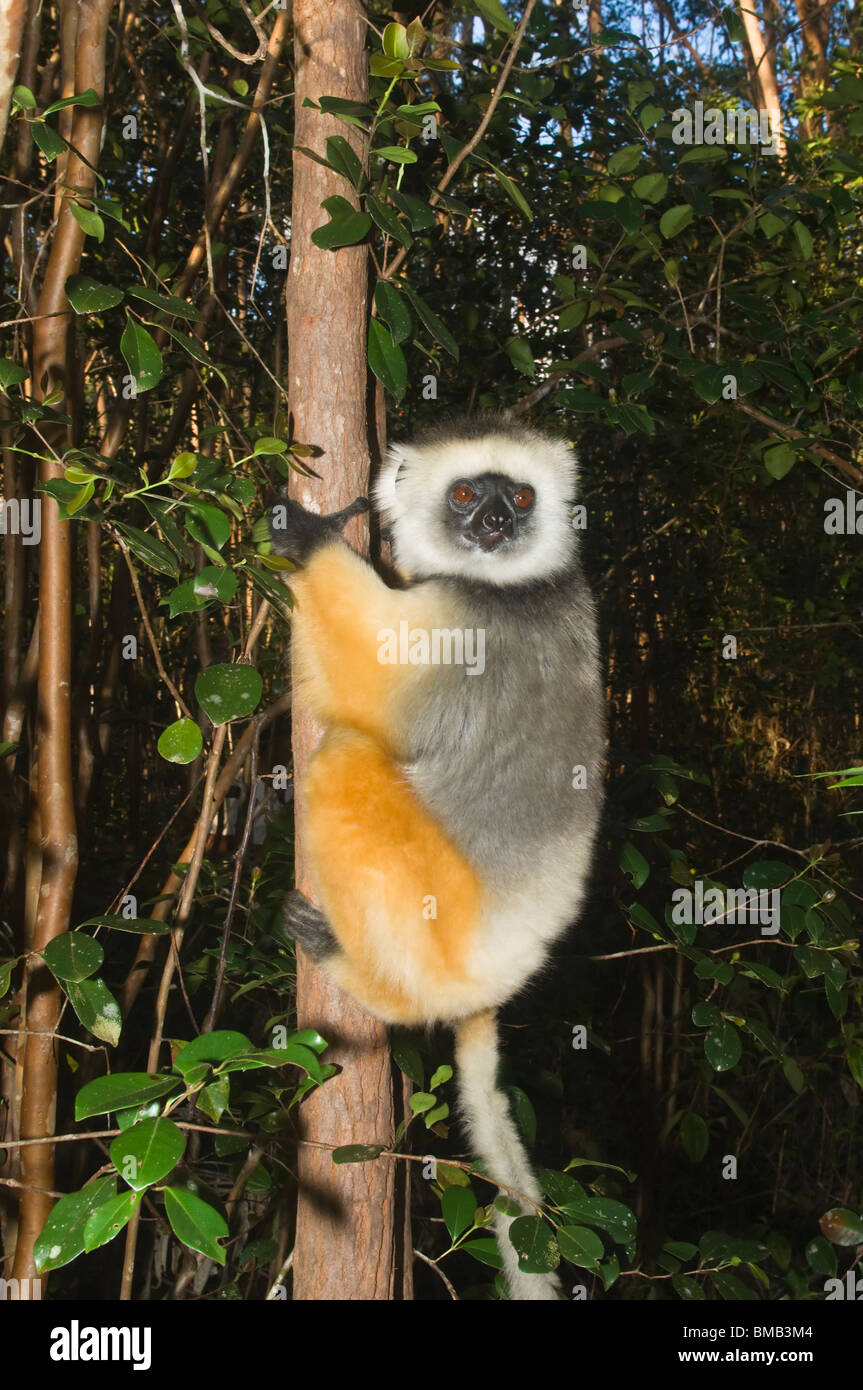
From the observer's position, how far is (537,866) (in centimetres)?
286

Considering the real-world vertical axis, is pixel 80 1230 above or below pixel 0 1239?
above

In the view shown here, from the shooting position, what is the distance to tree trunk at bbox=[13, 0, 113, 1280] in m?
2.25

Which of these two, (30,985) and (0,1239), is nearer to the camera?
(30,985)

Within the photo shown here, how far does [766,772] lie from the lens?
6793mm

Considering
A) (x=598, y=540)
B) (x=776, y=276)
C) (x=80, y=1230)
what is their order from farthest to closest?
(x=598, y=540), (x=776, y=276), (x=80, y=1230)

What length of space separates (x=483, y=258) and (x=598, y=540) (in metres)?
1.77

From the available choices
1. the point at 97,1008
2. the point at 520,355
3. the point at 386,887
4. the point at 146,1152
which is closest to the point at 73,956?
the point at 97,1008

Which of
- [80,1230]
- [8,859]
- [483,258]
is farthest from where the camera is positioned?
[483,258]

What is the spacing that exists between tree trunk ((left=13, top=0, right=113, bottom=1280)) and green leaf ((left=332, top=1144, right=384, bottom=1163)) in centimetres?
70

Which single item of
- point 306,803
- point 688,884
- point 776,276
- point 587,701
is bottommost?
point 688,884

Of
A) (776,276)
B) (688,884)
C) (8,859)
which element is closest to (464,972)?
(688,884)

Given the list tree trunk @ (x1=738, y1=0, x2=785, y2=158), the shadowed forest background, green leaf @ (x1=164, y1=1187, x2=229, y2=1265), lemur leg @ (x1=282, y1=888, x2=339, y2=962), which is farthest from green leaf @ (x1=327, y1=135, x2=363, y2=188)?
tree trunk @ (x1=738, y1=0, x2=785, y2=158)

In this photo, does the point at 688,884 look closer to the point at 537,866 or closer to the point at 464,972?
the point at 537,866

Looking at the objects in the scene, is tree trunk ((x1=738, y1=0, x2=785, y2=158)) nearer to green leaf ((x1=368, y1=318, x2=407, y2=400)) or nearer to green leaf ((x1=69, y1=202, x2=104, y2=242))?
green leaf ((x1=368, y1=318, x2=407, y2=400))
